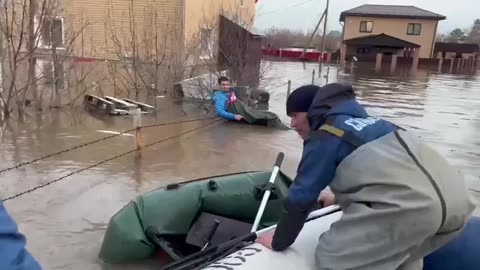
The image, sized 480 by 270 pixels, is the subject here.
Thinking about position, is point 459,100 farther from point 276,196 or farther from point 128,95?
point 276,196

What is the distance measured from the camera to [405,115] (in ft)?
41.7

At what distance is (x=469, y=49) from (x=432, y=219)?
48.9 m

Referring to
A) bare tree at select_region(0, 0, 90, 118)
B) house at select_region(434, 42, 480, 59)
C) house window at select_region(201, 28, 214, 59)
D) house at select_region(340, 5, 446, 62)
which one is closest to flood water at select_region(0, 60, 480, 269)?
bare tree at select_region(0, 0, 90, 118)

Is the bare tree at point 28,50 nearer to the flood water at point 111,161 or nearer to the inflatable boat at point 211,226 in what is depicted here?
the flood water at point 111,161

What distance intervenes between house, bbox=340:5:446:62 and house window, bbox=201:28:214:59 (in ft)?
92.1

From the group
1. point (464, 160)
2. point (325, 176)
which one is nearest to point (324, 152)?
point (325, 176)

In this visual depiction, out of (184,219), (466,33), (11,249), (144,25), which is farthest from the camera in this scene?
(466,33)

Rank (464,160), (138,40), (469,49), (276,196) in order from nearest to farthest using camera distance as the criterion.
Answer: (276,196), (464,160), (138,40), (469,49)

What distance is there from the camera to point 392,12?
43469mm

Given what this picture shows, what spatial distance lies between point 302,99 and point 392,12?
146 ft

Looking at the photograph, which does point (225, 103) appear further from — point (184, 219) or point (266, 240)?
point (266, 240)

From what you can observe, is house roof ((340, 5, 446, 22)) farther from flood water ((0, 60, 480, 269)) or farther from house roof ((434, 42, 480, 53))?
flood water ((0, 60, 480, 269))

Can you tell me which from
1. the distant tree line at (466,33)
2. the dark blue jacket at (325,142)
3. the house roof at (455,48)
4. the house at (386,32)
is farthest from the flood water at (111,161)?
the distant tree line at (466,33)

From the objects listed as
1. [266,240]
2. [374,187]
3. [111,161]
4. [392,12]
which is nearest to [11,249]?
[374,187]
